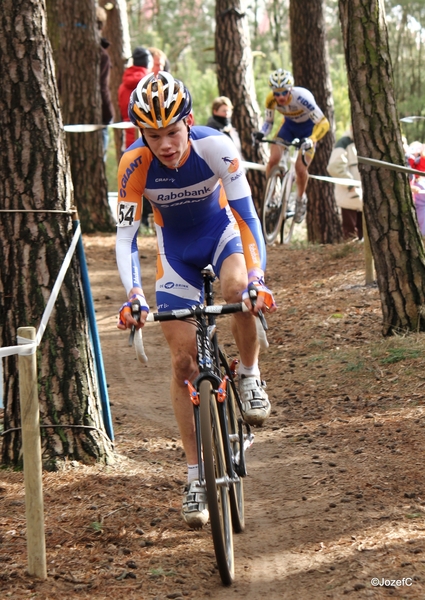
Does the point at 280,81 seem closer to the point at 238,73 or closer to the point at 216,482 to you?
the point at 238,73

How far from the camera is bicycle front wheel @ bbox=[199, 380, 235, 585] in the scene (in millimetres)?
3730

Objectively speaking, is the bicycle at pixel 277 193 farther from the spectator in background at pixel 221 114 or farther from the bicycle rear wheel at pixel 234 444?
the bicycle rear wheel at pixel 234 444

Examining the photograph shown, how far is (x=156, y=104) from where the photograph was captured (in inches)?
166

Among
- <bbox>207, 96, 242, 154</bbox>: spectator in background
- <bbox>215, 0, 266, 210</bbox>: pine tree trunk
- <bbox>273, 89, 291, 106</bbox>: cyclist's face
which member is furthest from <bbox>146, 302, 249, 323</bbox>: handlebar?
<bbox>215, 0, 266, 210</bbox>: pine tree trunk

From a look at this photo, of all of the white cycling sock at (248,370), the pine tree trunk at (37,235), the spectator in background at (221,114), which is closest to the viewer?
the white cycling sock at (248,370)

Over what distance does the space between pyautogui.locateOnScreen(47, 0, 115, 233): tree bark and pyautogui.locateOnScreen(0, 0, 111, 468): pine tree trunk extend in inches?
331

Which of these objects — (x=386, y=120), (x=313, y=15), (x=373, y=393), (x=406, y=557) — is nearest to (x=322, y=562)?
(x=406, y=557)

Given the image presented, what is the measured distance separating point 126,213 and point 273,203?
7677mm

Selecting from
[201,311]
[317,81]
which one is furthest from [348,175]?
[201,311]

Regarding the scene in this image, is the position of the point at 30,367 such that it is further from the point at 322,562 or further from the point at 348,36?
the point at 348,36

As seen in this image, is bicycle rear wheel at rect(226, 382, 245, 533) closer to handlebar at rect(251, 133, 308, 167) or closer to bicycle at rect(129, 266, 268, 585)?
bicycle at rect(129, 266, 268, 585)

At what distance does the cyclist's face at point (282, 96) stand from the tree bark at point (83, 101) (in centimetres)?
329

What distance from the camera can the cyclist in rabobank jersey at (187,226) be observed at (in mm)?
4281

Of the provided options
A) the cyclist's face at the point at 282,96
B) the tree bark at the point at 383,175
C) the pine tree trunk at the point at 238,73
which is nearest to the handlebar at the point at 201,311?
the tree bark at the point at 383,175
